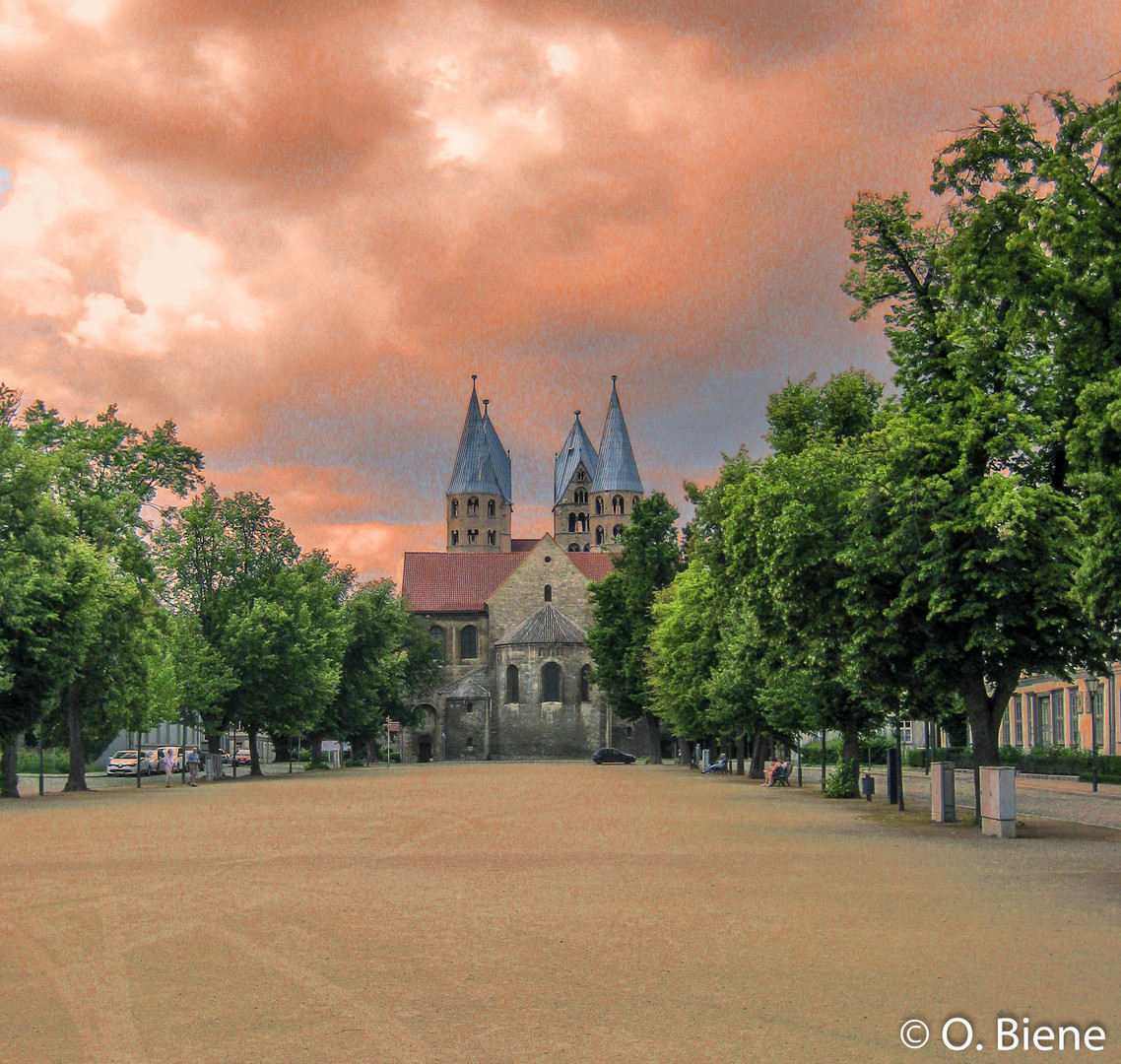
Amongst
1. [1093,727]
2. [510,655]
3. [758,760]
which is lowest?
[758,760]

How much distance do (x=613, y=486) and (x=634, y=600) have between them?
6237 centimetres

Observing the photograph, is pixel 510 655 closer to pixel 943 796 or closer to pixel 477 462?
pixel 477 462

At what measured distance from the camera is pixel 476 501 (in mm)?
139250

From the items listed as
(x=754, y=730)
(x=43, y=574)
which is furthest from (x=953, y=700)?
(x=43, y=574)

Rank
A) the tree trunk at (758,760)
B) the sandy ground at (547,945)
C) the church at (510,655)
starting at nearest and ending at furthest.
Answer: the sandy ground at (547,945)
the tree trunk at (758,760)
the church at (510,655)

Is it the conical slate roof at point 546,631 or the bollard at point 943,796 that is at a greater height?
the conical slate roof at point 546,631

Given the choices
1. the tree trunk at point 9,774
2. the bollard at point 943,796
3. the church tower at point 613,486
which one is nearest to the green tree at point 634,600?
the tree trunk at point 9,774

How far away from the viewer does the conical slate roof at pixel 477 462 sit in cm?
13912

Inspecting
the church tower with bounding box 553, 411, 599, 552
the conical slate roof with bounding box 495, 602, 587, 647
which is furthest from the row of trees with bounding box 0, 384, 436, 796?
the church tower with bounding box 553, 411, 599, 552

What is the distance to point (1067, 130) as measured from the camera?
67.1 ft

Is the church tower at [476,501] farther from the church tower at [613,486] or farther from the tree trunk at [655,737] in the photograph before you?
the tree trunk at [655,737]

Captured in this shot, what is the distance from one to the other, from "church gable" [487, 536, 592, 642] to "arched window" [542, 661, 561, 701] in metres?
6.41

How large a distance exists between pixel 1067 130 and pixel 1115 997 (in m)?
15.1

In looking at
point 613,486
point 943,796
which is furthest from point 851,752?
point 613,486
